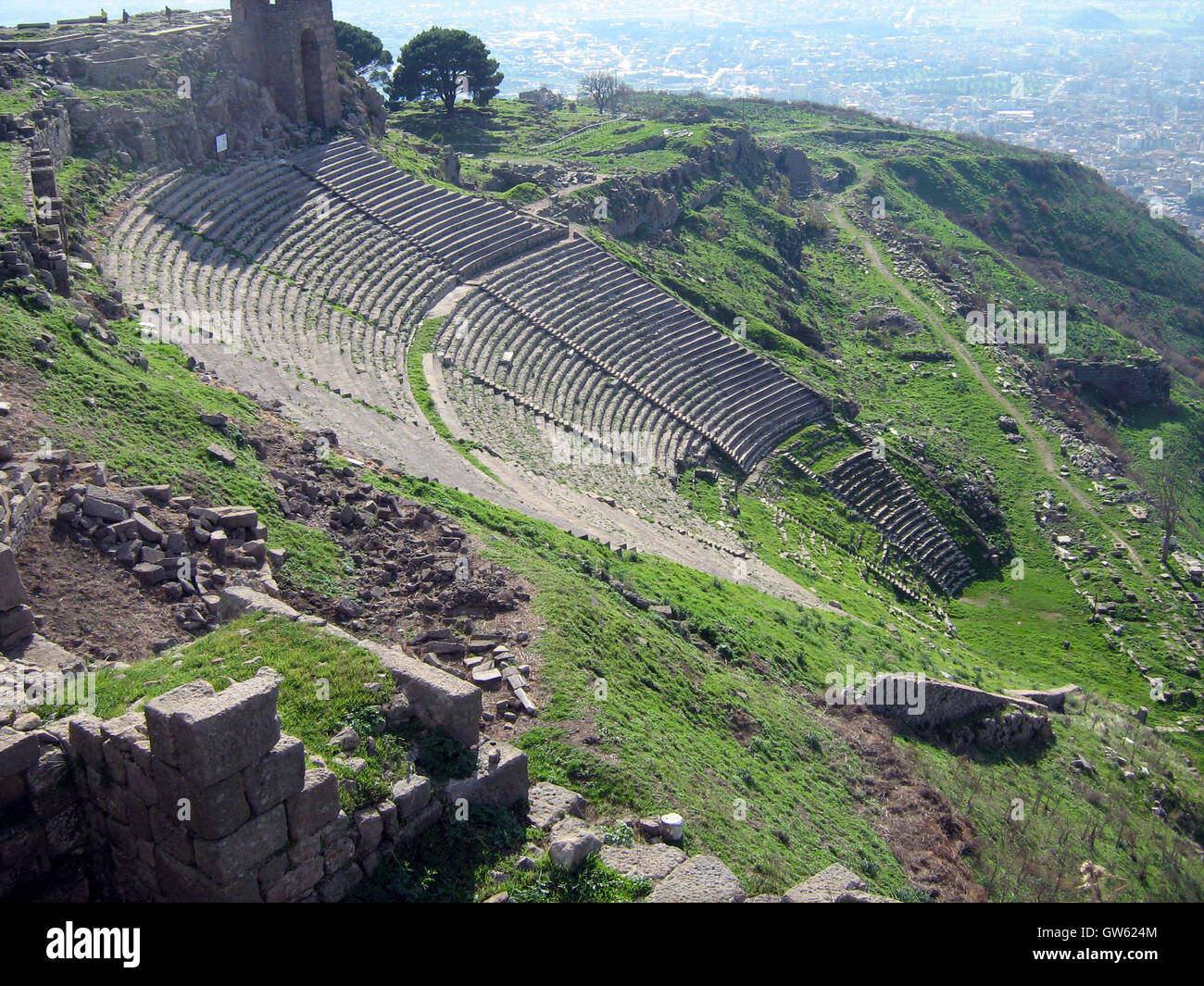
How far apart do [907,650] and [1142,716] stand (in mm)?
7746

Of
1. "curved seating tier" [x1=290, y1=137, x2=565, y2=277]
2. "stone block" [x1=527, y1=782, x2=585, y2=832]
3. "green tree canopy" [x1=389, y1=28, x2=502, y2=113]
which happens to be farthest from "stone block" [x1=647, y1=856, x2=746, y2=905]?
"green tree canopy" [x1=389, y1=28, x2=502, y2=113]

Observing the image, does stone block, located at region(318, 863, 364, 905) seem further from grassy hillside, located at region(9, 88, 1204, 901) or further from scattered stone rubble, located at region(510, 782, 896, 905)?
scattered stone rubble, located at region(510, 782, 896, 905)

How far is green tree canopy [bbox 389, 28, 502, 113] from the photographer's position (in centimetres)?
5522

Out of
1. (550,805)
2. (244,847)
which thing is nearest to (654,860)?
(550,805)

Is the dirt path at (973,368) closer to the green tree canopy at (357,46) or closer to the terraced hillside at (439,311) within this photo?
the terraced hillside at (439,311)

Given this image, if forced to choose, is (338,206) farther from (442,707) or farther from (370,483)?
(442,707)

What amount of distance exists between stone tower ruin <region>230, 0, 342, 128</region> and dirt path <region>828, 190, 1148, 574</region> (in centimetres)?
2834

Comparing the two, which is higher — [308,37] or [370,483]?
[308,37]

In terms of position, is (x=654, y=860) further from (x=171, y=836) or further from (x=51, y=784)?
(x=51, y=784)

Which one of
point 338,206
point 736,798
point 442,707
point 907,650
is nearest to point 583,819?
point 442,707

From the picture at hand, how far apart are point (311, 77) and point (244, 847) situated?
3433 cm

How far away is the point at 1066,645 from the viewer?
2961 cm

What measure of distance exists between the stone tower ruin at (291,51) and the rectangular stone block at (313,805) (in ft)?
107

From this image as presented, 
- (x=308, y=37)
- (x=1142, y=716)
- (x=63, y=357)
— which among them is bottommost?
(x=1142, y=716)
